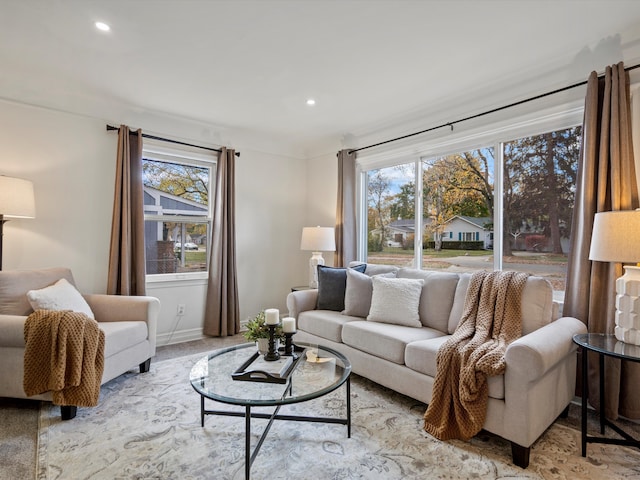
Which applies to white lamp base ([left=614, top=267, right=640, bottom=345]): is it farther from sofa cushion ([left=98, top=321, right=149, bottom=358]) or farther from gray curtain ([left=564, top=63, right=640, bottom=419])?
sofa cushion ([left=98, top=321, right=149, bottom=358])

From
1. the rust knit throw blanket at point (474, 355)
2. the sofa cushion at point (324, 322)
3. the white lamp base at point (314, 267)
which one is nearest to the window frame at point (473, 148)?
the white lamp base at point (314, 267)

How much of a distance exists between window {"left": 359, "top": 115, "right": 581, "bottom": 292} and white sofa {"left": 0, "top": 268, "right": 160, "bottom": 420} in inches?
102

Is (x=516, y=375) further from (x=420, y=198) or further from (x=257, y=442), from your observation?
(x=420, y=198)

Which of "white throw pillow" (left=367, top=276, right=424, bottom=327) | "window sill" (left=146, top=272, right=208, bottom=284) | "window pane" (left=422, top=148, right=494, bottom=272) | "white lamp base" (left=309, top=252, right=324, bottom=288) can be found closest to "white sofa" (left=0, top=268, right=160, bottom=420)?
"window sill" (left=146, top=272, right=208, bottom=284)

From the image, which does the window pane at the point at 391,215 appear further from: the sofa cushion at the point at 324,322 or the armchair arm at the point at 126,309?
the armchair arm at the point at 126,309

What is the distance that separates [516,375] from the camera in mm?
1833

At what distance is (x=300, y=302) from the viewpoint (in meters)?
3.51

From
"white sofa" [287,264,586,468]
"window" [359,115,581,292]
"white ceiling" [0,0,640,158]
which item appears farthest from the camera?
"window" [359,115,581,292]

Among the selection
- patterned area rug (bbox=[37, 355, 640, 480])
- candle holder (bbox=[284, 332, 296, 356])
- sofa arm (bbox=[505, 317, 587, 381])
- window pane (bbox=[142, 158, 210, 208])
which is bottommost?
patterned area rug (bbox=[37, 355, 640, 480])

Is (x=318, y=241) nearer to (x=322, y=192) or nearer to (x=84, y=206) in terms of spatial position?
(x=322, y=192)

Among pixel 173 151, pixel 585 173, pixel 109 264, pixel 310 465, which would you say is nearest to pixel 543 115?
pixel 585 173

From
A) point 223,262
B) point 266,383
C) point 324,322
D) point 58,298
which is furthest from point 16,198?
point 324,322

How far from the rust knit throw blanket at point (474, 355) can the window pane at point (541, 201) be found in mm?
580

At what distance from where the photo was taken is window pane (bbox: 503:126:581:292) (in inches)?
108
